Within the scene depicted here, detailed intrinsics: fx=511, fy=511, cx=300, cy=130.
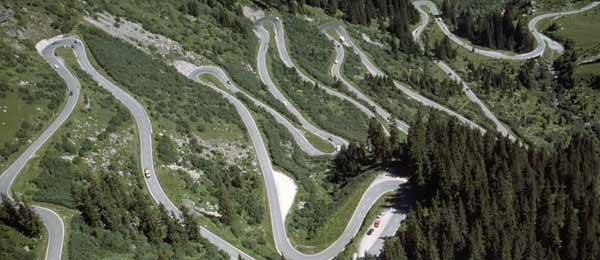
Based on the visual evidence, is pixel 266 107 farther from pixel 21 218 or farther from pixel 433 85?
pixel 21 218

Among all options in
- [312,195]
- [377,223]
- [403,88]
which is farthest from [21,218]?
[403,88]

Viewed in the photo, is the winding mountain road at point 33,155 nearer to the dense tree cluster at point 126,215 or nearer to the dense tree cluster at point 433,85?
the dense tree cluster at point 126,215

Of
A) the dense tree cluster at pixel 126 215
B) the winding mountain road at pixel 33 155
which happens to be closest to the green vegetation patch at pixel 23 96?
the winding mountain road at pixel 33 155

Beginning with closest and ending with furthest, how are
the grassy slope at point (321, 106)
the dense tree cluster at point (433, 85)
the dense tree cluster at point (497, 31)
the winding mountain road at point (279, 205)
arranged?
the winding mountain road at point (279, 205), the grassy slope at point (321, 106), the dense tree cluster at point (433, 85), the dense tree cluster at point (497, 31)

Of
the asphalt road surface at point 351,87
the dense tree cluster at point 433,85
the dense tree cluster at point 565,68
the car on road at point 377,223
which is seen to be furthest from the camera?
the dense tree cluster at point 565,68

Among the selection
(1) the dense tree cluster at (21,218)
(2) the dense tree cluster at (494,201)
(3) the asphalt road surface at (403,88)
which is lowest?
(3) the asphalt road surface at (403,88)

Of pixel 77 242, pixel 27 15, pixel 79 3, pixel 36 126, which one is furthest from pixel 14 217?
pixel 79 3

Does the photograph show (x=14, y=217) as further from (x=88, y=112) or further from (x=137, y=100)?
(x=137, y=100)
